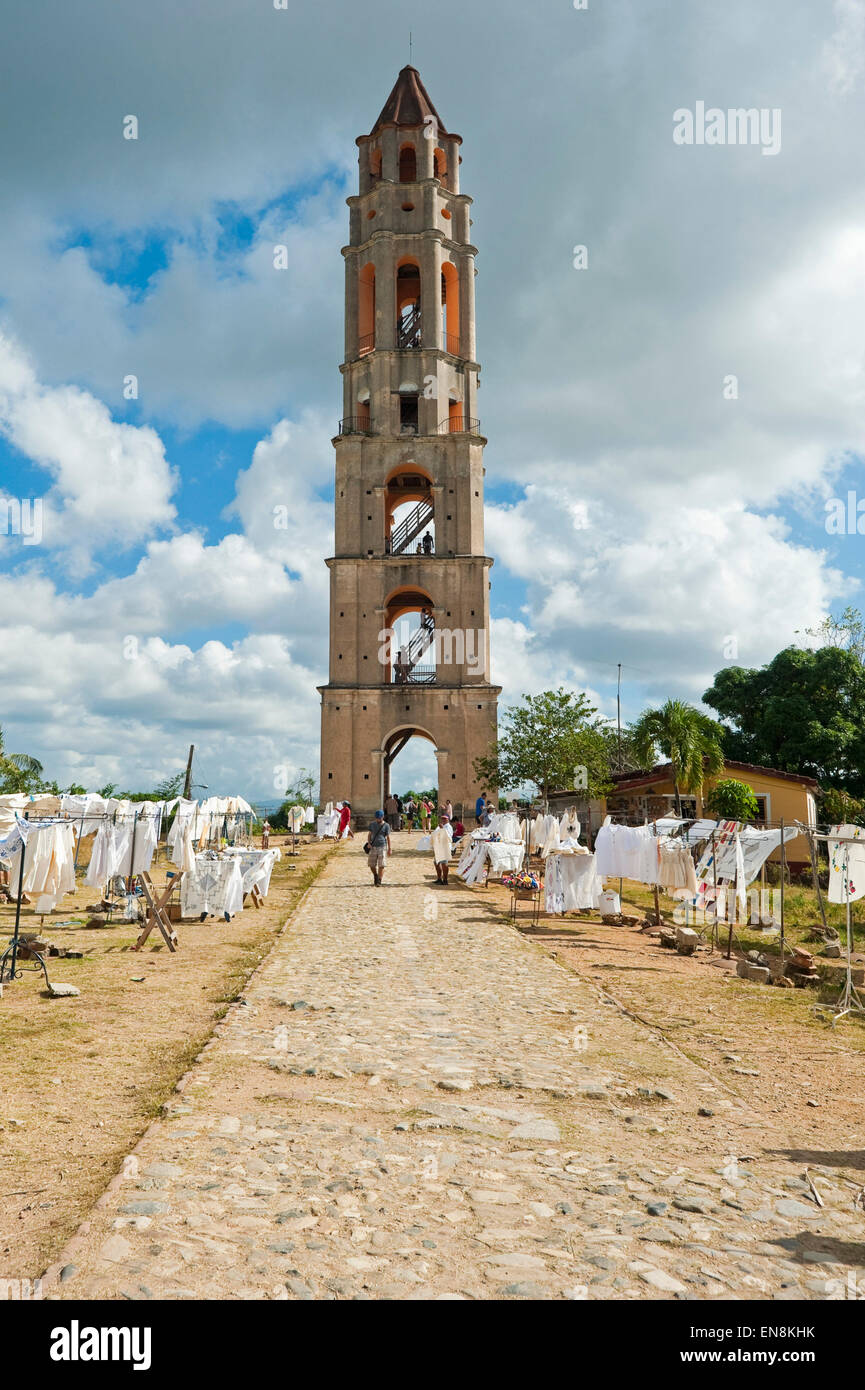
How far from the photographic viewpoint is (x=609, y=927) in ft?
58.1

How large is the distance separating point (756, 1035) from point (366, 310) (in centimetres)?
5004

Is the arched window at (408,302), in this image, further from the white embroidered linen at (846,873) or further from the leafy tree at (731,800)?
the white embroidered linen at (846,873)

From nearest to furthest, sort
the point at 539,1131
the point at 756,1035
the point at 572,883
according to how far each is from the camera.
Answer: the point at 539,1131
the point at 756,1035
the point at 572,883

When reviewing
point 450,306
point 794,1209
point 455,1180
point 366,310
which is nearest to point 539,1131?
point 455,1180

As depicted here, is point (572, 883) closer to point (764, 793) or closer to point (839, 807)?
point (764, 793)

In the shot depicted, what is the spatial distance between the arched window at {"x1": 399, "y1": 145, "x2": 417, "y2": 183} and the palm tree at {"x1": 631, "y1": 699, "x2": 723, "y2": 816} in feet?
123

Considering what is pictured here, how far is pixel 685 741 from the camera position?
30.7m

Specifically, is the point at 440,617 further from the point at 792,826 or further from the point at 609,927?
the point at 792,826

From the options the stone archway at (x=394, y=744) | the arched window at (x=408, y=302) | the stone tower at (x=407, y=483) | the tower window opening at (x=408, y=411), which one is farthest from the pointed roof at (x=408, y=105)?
the stone archway at (x=394, y=744)

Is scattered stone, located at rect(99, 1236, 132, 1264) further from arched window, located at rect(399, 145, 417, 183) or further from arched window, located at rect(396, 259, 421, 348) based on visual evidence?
arched window, located at rect(399, 145, 417, 183)

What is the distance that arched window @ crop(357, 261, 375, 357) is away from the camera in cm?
5050

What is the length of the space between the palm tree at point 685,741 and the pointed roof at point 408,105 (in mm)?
39238

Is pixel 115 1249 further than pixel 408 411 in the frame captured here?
No

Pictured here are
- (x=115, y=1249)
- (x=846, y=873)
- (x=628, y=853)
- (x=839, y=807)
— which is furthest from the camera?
(x=839, y=807)
